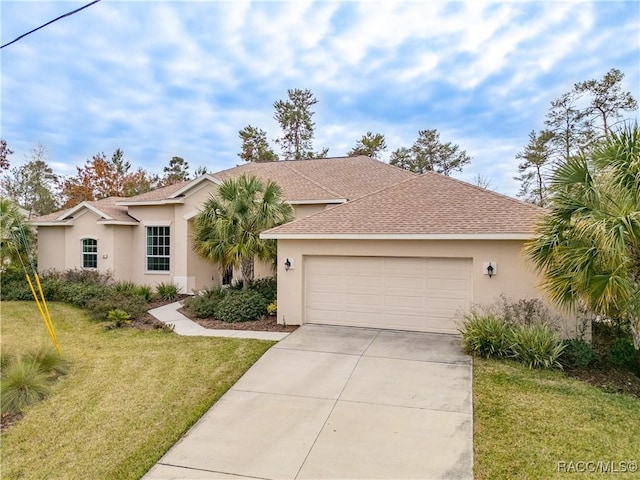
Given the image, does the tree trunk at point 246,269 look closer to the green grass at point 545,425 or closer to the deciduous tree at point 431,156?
the green grass at point 545,425

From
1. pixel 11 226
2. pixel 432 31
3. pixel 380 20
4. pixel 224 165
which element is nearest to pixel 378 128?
pixel 224 165

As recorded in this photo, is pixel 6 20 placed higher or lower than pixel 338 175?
higher

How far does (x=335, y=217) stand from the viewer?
11195 mm

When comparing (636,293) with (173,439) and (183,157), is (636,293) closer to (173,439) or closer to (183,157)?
(173,439)

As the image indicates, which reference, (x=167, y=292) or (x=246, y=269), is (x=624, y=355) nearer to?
(x=246, y=269)

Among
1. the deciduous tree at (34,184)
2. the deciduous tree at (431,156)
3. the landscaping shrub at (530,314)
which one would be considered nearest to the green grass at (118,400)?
the landscaping shrub at (530,314)

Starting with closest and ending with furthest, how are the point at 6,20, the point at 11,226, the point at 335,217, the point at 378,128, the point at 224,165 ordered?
the point at 6,20, the point at 335,217, the point at 11,226, the point at 378,128, the point at 224,165

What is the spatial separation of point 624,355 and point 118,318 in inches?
514

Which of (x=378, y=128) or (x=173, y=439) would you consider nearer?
(x=173, y=439)

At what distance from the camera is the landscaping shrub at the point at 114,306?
11992mm

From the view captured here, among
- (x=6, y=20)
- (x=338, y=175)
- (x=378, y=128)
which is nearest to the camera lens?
(x=6, y=20)

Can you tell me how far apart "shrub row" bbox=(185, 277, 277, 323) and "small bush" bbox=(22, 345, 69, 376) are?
14.0ft

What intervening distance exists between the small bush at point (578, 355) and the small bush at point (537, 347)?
14cm

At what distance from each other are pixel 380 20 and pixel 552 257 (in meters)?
7.60
